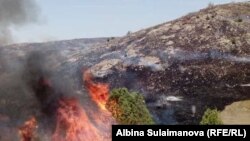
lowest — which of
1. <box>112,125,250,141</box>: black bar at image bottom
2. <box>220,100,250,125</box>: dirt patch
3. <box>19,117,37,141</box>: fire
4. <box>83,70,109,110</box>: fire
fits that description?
<box>19,117,37,141</box>: fire

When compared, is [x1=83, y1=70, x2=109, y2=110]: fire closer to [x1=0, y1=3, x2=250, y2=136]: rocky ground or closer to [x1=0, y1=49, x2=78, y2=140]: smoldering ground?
[x1=0, y1=3, x2=250, y2=136]: rocky ground

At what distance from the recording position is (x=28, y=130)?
3494 centimetres

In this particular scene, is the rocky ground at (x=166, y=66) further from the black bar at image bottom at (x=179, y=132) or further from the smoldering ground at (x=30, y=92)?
the black bar at image bottom at (x=179, y=132)

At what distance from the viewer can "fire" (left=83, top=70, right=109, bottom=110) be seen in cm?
4066

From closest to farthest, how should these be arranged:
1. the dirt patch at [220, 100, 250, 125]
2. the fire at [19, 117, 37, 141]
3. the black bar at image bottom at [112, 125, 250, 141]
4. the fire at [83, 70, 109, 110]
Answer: the black bar at image bottom at [112, 125, 250, 141], the fire at [19, 117, 37, 141], the dirt patch at [220, 100, 250, 125], the fire at [83, 70, 109, 110]

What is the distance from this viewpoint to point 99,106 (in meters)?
38.3

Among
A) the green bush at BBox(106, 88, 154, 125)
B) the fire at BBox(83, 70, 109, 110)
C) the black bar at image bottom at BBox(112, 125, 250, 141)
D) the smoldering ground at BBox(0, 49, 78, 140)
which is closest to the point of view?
the black bar at image bottom at BBox(112, 125, 250, 141)

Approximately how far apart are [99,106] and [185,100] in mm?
9318

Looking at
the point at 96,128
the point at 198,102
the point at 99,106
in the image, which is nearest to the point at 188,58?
the point at 198,102

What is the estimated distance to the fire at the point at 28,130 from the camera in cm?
3384

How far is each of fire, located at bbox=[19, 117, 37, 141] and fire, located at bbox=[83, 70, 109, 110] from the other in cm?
589

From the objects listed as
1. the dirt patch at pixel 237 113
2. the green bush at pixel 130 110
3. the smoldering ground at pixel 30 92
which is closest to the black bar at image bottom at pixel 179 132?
the green bush at pixel 130 110

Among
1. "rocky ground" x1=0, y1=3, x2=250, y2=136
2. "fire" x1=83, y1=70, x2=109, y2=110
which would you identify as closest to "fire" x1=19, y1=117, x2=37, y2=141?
"rocky ground" x1=0, y1=3, x2=250, y2=136

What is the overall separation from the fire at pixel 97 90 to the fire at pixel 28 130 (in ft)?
19.3
